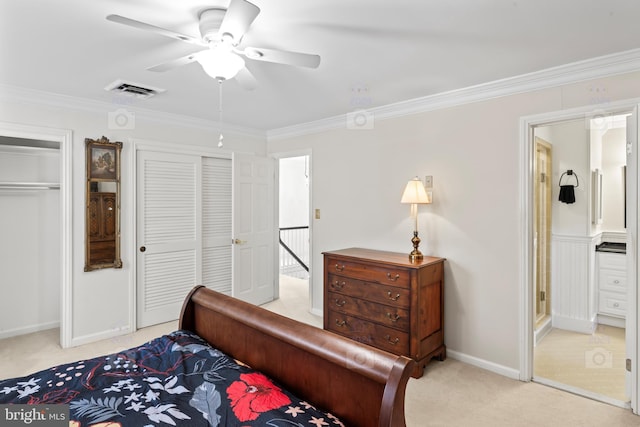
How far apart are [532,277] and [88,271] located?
4.01 metres

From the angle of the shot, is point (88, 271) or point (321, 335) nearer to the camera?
point (321, 335)

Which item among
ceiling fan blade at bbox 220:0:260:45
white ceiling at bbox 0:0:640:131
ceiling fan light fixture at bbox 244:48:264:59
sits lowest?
ceiling fan light fixture at bbox 244:48:264:59

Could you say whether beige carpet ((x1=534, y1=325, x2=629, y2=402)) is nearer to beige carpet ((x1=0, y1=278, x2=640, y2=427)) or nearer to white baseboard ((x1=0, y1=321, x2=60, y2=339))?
beige carpet ((x1=0, y1=278, x2=640, y2=427))

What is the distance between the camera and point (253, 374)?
158cm

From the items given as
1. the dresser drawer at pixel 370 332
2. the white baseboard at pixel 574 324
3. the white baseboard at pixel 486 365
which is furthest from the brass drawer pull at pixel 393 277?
the white baseboard at pixel 574 324

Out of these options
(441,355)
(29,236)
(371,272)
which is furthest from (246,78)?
(29,236)

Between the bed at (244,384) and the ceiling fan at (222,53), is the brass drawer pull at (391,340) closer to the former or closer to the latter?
the bed at (244,384)

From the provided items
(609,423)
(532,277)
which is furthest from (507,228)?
(609,423)

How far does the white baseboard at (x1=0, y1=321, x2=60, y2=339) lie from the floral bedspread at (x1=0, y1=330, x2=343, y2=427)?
9.17ft

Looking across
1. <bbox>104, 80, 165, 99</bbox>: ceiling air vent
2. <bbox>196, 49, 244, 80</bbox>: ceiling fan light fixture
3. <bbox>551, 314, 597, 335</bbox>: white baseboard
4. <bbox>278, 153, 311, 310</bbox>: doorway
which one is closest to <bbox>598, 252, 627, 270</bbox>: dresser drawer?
<bbox>551, 314, 597, 335</bbox>: white baseboard

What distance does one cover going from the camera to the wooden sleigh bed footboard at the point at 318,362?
1238 mm

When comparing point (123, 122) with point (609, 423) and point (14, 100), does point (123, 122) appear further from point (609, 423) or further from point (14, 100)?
point (609, 423)

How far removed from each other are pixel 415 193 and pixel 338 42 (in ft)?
4.97

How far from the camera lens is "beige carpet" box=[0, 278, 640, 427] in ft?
7.54
